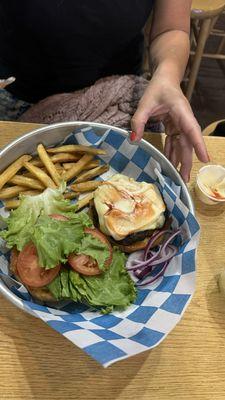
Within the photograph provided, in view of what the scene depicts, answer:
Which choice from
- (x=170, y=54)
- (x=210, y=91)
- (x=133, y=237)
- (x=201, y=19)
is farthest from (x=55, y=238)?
(x=210, y=91)

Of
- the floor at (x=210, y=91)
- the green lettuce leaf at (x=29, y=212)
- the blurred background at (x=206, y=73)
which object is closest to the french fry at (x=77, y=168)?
the green lettuce leaf at (x=29, y=212)

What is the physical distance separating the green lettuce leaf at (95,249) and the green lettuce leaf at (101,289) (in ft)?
0.16

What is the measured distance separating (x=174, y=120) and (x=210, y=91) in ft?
7.62

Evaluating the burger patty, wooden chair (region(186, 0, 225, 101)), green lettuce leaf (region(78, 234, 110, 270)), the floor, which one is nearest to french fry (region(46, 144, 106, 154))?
the burger patty

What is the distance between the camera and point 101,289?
963mm

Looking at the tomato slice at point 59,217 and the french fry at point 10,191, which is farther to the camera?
the french fry at point 10,191

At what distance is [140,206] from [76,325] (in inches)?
14.7

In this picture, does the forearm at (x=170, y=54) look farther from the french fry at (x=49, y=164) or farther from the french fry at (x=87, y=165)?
the french fry at (x=49, y=164)

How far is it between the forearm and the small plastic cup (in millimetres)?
303

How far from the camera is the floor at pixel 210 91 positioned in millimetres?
3147

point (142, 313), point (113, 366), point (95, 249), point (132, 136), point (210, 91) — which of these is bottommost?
point (210, 91)

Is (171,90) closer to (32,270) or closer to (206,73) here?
(32,270)

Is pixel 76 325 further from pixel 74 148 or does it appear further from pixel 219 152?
pixel 219 152

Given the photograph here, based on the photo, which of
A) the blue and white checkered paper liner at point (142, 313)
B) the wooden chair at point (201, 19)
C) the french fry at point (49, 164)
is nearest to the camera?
the blue and white checkered paper liner at point (142, 313)
